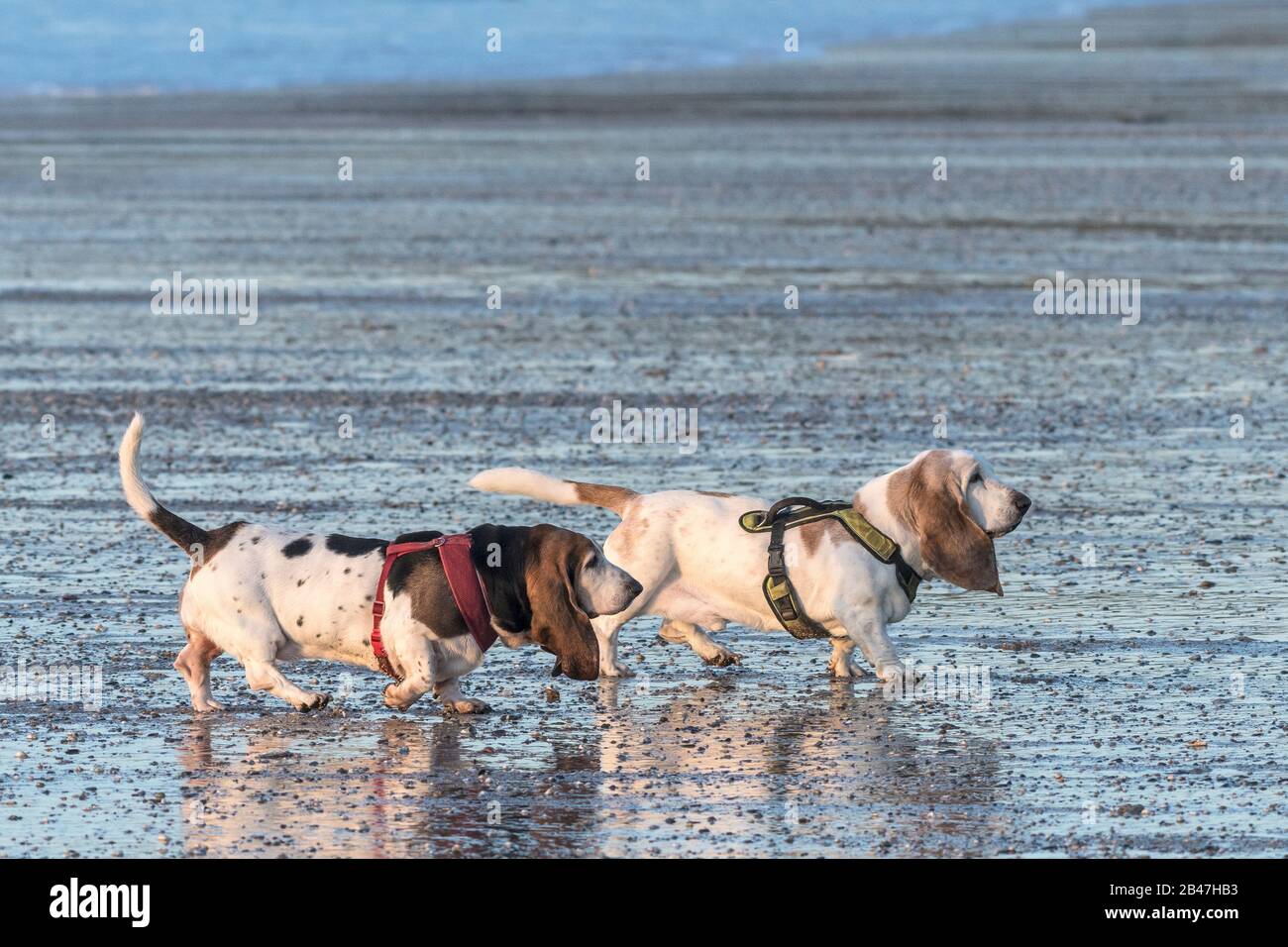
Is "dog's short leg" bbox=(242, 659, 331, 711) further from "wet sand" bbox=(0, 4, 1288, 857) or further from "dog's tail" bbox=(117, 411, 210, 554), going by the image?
"dog's tail" bbox=(117, 411, 210, 554)

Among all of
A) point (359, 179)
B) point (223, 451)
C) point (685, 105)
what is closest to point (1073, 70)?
point (685, 105)

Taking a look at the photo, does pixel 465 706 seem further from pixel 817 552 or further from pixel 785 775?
pixel 817 552

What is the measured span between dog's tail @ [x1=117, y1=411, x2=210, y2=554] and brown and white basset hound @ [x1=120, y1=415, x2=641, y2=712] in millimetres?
94

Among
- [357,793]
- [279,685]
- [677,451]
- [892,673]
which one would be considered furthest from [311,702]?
[677,451]

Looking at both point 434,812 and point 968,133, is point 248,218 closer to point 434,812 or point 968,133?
point 968,133

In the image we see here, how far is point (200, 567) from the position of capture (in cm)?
704

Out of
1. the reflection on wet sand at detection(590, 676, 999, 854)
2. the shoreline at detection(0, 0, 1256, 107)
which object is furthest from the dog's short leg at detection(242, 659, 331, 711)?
the shoreline at detection(0, 0, 1256, 107)

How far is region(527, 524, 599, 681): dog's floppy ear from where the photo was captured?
22.6ft

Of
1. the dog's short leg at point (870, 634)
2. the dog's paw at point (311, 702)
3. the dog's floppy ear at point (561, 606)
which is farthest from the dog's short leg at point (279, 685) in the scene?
the dog's short leg at point (870, 634)

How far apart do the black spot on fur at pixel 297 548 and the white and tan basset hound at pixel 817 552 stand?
2.18 feet

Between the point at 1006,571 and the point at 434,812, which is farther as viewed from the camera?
the point at 1006,571

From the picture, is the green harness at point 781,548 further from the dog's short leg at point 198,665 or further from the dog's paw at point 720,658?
the dog's short leg at point 198,665

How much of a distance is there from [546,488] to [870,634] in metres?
1.19
